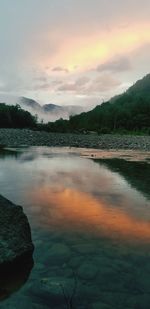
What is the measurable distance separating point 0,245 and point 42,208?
519 centimetres

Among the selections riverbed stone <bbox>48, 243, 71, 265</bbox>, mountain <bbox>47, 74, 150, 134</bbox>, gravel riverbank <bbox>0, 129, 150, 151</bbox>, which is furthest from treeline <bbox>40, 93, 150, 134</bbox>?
riverbed stone <bbox>48, 243, 71, 265</bbox>

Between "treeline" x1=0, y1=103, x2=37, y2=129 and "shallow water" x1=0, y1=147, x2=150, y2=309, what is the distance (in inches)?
4720

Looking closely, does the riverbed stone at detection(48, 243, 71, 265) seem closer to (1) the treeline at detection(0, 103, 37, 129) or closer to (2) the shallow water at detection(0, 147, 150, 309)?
(2) the shallow water at detection(0, 147, 150, 309)

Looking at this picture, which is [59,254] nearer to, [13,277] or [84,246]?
[84,246]

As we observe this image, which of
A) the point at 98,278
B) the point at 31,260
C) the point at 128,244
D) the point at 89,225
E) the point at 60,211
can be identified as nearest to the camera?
the point at 98,278

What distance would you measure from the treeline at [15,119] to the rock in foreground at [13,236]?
126m

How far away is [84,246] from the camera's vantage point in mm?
9180

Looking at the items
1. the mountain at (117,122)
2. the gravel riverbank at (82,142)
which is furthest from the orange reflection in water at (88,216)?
the mountain at (117,122)

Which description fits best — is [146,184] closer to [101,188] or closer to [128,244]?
[101,188]

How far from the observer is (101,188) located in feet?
57.8

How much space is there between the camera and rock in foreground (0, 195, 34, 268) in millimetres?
7820

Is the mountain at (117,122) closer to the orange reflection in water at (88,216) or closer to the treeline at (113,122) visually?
the treeline at (113,122)

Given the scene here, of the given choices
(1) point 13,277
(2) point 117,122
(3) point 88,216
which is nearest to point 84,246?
(1) point 13,277

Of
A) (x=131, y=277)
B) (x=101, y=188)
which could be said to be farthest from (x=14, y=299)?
(x=101, y=188)
